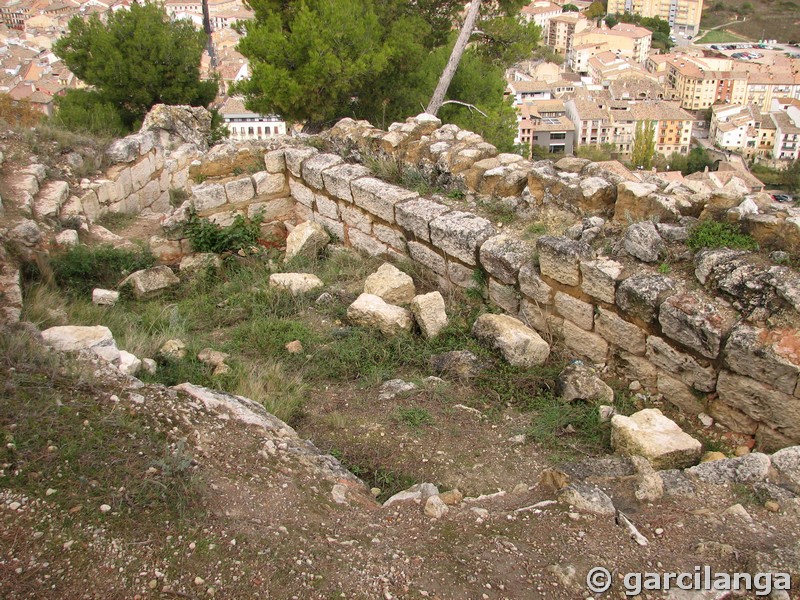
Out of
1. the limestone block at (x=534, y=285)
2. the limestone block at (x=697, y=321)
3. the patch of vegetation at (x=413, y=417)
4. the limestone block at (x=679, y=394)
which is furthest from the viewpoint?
the limestone block at (x=534, y=285)

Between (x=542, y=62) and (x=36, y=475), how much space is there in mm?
78451

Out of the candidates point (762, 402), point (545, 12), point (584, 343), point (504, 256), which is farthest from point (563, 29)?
point (762, 402)

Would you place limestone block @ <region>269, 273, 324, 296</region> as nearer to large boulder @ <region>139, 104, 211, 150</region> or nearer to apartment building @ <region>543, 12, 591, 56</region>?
large boulder @ <region>139, 104, 211, 150</region>

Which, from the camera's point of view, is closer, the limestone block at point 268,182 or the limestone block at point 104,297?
the limestone block at point 104,297

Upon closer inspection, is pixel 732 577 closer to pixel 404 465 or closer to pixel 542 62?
pixel 404 465

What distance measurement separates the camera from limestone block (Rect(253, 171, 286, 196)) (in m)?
7.34

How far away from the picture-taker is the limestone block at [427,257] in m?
5.71

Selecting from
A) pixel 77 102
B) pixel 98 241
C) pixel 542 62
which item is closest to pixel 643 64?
pixel 542 62

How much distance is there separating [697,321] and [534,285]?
1266 millimetres

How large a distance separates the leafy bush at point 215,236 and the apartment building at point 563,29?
3324 inches

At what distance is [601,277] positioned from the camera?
449 centimetres

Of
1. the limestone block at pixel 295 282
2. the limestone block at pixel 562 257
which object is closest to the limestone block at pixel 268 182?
the limestone block at pixel 295 282

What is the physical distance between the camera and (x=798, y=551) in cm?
278

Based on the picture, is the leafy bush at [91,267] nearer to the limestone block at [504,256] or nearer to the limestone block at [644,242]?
the limestone block at [504,256]
